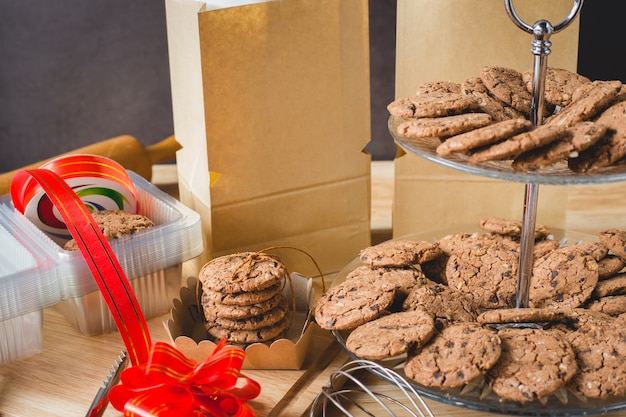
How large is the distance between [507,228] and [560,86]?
21cm

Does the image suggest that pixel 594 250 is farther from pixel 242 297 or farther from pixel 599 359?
pixel 242 297

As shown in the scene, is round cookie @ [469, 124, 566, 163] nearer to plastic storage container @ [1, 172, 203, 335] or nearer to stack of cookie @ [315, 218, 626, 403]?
stack of cookie @ [315, 218, 626, 403]

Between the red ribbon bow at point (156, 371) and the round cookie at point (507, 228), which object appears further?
the round cookie at point (507, 228)

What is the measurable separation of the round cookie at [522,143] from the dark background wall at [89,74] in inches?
37.9

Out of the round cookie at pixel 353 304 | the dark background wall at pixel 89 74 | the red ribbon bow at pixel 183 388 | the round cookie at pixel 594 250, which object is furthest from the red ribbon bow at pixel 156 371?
the dark background wall at pixel 89 74

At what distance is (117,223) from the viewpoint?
3.53 ft

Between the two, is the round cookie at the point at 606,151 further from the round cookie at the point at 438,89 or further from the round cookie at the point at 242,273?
the round cookie at the point at 242,273

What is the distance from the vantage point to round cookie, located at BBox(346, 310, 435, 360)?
820 mm

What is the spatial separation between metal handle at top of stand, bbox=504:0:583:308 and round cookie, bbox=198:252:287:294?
0.28 metres

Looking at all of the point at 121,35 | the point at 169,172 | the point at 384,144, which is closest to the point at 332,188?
the point at 169,172

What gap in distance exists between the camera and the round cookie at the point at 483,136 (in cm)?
74

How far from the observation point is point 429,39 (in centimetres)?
114

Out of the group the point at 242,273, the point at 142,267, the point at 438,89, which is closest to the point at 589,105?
the point at 438,89

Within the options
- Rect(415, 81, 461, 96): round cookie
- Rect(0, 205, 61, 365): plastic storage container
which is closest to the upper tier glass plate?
Rect(415, 81, 461, 96): round cookie
